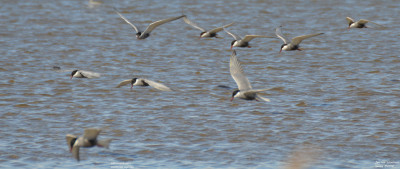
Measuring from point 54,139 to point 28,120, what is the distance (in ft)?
5.20

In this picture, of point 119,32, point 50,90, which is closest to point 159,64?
point 50,90

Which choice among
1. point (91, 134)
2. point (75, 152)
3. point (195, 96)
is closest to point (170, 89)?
point (75, 152)

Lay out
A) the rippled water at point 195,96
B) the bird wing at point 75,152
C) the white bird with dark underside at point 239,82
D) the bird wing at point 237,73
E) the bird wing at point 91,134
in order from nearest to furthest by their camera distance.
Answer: the bird wing at point 91,134 < the bird wing at point 75,152 < the rippled water at point 195,96 < the white bird with dark underside at point 239,82 < the bird wing at point 237,73

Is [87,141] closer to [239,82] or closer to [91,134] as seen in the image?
[91,134]

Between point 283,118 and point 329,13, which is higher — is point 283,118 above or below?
above

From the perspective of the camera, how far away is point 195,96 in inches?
683

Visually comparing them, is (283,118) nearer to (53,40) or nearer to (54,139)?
(54,139)

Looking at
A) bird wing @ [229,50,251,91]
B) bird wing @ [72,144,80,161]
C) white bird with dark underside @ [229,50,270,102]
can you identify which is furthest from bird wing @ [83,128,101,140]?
bird wing @ [229,50,251,91]

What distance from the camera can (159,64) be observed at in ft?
70.3

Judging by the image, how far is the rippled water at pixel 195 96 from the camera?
12.9 m

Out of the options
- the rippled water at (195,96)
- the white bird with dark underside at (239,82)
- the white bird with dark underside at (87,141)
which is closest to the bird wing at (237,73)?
the white bird with dark underside at (239,82)

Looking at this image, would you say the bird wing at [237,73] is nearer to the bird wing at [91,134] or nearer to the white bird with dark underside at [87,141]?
the white bird with dark underside at [87,141]

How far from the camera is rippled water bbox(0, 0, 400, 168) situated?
42.4 ft

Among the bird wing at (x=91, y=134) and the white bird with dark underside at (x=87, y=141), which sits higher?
the bird wing at (x=91, y=134)
